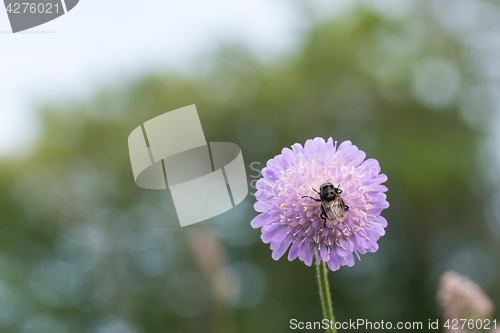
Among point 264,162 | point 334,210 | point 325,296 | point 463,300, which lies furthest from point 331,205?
point 264,162

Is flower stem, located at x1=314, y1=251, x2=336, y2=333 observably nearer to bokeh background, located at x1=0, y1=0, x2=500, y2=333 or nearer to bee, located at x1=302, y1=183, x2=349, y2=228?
bee, located at x1=302, y1=183, x2=349, y2=228

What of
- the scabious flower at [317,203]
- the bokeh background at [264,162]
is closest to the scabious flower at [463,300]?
the scabious flower at [317,203]

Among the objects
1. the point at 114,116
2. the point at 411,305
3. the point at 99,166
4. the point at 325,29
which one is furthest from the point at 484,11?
the point at 99,166

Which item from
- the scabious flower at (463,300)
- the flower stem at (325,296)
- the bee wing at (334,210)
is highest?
the bee wing at (334,210)

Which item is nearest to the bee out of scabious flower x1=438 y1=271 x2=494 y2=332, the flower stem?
the flower stem

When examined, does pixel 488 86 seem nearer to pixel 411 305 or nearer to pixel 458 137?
pixel 458 137

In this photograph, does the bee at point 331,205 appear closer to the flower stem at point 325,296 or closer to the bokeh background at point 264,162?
the flower stem at point 325,296

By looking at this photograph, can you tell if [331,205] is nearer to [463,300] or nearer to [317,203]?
[317,203]
